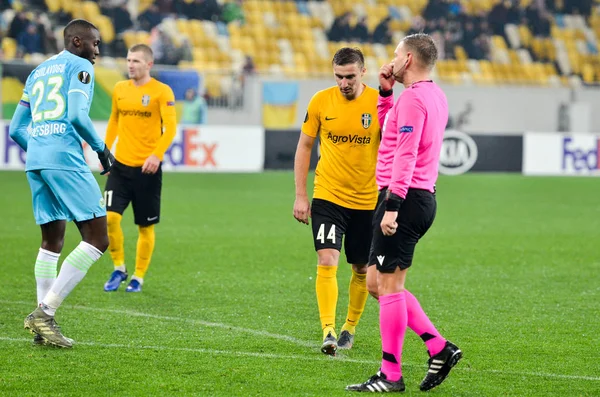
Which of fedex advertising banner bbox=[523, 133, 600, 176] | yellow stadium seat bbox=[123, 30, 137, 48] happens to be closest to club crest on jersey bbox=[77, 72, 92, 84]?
fedex advertising banner bbox=[523, 133, 600, 176]

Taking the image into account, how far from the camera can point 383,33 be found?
2825 centimetres

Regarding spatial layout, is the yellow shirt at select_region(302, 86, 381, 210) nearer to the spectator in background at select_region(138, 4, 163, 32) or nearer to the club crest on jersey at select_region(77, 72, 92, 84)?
the club crest on jersey at select_region(77, 72, 92, 84)

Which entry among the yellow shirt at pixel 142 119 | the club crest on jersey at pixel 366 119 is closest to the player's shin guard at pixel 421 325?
the club crest on jersey at pixel 366 119

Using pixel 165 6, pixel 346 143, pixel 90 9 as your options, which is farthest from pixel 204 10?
pixel 346 143

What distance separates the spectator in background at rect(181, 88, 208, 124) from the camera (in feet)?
72.8

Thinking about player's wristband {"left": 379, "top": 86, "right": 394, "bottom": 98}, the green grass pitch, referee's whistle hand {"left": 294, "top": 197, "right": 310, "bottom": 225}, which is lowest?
the green grass pitch

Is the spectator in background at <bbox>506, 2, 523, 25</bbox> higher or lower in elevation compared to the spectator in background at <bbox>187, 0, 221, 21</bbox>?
higher

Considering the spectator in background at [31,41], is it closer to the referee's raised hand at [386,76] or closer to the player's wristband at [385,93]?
the player's wristband at [385,93]

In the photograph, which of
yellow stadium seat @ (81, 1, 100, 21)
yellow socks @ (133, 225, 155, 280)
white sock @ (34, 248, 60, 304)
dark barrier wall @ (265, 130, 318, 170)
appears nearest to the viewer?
white sock @ (34, 248, 60, 304)

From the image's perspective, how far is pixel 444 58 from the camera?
28250 millimetres

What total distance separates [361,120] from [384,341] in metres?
1.69

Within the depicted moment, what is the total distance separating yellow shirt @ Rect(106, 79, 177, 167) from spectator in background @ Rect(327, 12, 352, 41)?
19.1 metres

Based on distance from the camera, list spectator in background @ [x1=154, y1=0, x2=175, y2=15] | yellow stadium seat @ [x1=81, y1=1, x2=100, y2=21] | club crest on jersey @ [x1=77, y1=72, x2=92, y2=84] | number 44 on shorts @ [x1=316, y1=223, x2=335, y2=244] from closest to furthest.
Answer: club crest on jersey @ [x1=77, y1=72, x2=92, y2=84] < number 44 on shorts @ [x1=316, y1=223, x2=335, y2=244] < yellow stadium seat @ [x1=81, y1=1, x2=100, y2=21] < spectator in background @ [x1=154, y1=0, x2=175, y2=15]

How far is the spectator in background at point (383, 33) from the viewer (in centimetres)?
2814
